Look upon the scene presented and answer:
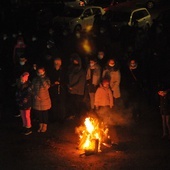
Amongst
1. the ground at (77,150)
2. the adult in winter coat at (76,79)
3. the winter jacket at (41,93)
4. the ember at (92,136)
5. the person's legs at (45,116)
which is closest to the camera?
the ground at (77,150)

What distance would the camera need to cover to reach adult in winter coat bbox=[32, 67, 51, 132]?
11.2 metres

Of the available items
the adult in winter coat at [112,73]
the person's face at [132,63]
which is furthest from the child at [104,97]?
the person's face at [132,63]

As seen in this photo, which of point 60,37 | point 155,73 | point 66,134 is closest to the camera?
point 66,134

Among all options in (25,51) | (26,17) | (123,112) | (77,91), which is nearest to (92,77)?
(77,91)

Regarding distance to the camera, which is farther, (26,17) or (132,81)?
(26,17)

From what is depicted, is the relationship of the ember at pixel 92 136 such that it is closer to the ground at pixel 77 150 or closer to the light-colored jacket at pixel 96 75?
the ground at pixel 77 150

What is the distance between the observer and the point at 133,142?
10742 millimetres

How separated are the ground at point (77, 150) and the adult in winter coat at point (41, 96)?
16.4 inches

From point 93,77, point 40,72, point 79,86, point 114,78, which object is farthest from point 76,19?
point 40,72

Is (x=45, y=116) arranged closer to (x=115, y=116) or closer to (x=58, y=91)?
(x=58, y=91)

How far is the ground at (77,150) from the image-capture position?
9.41 metres

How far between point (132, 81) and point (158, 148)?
99.6 inches

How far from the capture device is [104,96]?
37.6 feet

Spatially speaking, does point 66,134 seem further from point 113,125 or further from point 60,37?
point 60,37
